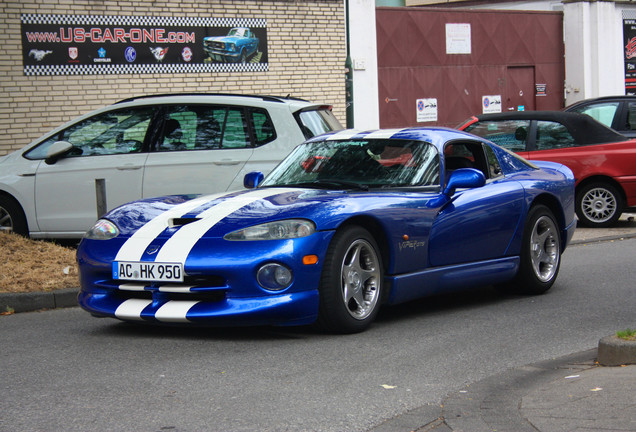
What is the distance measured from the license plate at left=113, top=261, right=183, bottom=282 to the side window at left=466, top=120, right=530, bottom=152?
8304 mm

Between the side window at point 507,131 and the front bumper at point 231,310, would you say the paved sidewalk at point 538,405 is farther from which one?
the side window at point 507,131

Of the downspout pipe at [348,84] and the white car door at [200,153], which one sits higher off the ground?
the downspout pipe at [348,84]

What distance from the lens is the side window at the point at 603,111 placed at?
50.2 ft

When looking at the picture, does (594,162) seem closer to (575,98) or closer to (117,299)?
(117,299)

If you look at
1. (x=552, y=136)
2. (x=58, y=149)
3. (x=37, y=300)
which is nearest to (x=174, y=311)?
(x=37, y=300)

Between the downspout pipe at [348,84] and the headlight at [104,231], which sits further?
the downspout pipe at [348,84]

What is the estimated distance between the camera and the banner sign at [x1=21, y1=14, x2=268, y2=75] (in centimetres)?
1678

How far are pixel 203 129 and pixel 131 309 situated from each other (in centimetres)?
494

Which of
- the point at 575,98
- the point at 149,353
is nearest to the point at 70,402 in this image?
the point at 149,353

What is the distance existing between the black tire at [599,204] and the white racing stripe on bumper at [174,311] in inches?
343

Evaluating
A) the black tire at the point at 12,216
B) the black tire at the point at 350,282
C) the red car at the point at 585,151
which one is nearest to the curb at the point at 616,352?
the black tire at the point at 350,282

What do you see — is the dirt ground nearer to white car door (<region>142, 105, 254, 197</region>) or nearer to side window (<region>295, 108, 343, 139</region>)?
white car door (<region>142, 105, 254, 197</region>)

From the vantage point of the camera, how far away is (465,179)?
23.8ft

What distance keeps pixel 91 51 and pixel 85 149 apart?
6445 mm
